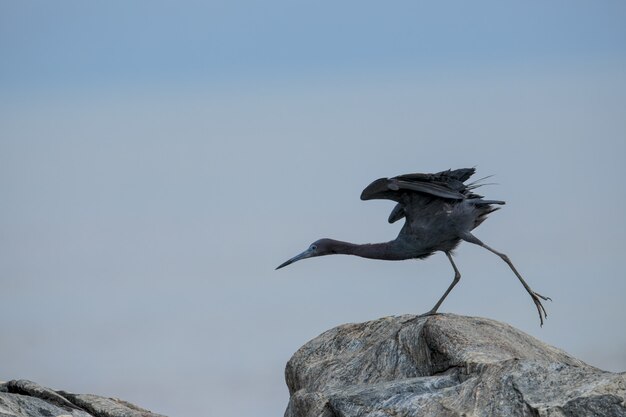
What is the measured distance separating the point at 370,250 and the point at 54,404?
6.64 m

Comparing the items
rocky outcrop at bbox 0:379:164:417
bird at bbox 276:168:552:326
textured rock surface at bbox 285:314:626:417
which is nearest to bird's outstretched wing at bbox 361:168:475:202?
bird at bbox 276:168:552:326

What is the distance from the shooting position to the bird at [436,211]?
56.8 ft

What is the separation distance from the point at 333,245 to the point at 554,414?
8.89m

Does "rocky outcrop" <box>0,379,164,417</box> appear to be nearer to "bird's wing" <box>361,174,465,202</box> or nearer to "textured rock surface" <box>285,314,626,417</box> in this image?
"textured rock surface" <box>285,314,626,417</box>

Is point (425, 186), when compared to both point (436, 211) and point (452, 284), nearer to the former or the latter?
point (436, 211)

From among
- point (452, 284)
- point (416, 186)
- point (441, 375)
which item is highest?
point (416, 186)

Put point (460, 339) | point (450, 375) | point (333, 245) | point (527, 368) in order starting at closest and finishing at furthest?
point (527, 368)
point (450, 375)
point (460, 339)
point (333, 245)

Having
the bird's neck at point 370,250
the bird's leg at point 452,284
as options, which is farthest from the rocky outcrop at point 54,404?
the bird's neck at point 370,250

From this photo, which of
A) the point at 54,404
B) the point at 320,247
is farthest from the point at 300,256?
the point at 54,404

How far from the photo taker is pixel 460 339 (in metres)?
13.3

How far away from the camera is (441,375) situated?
1258 cm

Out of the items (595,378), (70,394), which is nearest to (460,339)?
(595,378)

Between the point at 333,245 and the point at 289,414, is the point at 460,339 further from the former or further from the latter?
the point at 333,245

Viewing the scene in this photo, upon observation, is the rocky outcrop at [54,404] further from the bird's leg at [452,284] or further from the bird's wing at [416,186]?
the bird's wing at [416,186]
